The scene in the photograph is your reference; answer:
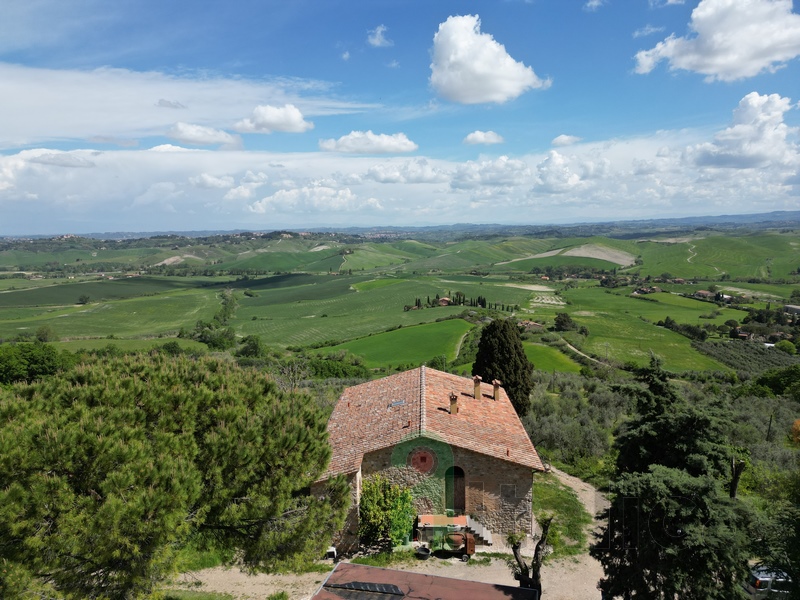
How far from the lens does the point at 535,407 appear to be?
36688 millimetres

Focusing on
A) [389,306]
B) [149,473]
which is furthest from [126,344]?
[149,473]

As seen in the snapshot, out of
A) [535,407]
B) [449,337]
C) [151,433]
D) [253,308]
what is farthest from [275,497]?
[253,308]

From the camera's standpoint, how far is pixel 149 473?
10773 millimetres

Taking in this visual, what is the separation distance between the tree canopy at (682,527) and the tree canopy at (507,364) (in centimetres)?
1826

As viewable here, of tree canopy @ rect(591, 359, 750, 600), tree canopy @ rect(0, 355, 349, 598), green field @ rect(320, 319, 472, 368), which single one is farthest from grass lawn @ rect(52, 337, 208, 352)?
tree canopy @ rect(591, 359, 750, 600)

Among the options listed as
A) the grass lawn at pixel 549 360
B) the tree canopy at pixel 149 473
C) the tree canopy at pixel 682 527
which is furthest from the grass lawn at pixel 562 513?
the grass lawn at pixel 549 360

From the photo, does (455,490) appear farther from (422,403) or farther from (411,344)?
(411,344)

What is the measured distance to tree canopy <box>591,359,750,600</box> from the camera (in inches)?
498

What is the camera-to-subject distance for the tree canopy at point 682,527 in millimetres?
12648

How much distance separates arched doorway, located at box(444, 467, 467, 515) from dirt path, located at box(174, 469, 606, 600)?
1979 millimetres

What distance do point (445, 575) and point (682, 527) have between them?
27.9 ft

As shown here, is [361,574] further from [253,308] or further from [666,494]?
[253,308]

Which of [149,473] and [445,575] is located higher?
[149,473]

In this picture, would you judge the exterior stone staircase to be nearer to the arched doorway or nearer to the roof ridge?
the arched doorway
